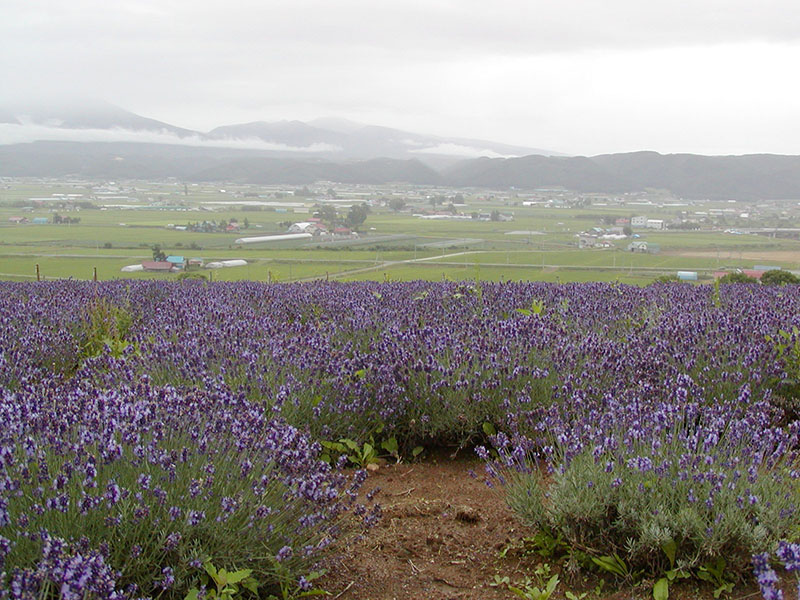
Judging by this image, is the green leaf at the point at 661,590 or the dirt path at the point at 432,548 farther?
the dirt path at the point at 432,548

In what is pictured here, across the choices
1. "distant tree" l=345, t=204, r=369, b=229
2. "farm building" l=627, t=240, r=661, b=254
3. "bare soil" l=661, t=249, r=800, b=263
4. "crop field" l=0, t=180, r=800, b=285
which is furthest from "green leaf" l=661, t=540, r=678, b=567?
"distant tree" l=345, t=204, r=369, b=229

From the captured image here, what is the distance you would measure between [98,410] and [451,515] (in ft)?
4.72

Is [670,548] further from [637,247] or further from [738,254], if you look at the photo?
[637,247]

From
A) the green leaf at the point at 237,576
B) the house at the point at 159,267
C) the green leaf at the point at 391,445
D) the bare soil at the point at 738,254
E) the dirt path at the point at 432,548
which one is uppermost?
the green leaf at the point at 237,576

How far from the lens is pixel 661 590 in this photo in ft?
7.20

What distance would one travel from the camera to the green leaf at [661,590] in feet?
7.16

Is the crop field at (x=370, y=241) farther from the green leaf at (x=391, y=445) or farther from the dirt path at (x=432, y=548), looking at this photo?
the dirt path at (x=432, y=548)

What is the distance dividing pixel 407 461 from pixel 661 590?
1.66 meters

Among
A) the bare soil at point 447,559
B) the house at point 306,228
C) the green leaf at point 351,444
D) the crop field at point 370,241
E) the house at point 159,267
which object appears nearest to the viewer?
the bare soil at point 447,559

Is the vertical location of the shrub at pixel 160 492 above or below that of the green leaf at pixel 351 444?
above

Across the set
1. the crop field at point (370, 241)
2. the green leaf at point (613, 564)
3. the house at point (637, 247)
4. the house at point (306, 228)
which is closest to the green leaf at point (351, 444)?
the green leaf at point (613, 564)

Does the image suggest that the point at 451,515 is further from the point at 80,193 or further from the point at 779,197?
the point at 80,193

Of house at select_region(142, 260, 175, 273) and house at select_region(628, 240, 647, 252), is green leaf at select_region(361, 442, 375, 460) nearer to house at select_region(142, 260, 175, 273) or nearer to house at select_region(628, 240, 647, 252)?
house at select_region(142, 260, 175, 273)

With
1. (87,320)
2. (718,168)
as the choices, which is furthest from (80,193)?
(87,320)
